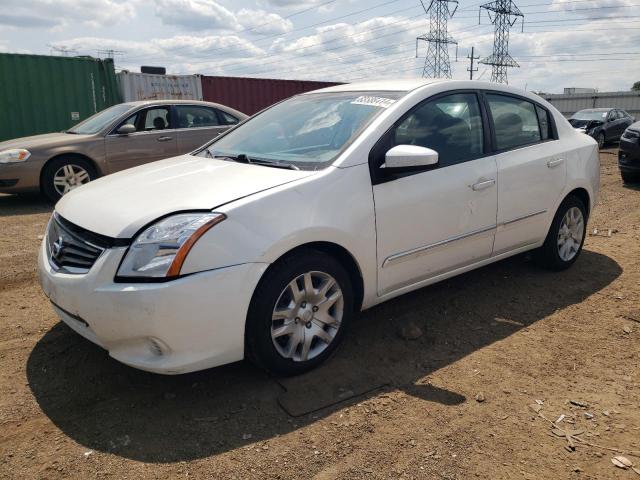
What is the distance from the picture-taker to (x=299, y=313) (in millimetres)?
2924

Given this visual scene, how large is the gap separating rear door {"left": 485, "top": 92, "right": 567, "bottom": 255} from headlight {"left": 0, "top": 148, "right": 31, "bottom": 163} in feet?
21.1

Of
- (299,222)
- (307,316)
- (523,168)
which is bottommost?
(307,316)

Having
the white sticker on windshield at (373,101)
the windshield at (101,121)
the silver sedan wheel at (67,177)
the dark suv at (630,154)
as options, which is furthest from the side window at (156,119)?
the dark suv at (630,154)

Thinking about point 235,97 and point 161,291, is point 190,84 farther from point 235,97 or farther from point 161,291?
point 161,291

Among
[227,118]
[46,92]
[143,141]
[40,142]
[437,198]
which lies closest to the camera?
[437,198]

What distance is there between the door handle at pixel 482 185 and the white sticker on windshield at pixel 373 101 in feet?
2.71

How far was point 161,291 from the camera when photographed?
247 cm

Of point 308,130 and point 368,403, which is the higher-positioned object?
point 308,130

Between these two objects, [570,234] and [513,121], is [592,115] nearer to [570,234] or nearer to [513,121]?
[570,234]

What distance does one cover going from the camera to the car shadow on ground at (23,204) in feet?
24.7

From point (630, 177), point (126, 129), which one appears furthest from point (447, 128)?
point (630, 177)

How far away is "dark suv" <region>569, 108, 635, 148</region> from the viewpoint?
17.9 meters

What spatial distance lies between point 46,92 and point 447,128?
35.4 feet

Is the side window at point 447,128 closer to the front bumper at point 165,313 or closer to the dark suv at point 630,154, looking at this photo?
the front bumper at point 165,313
